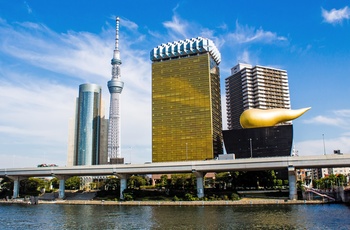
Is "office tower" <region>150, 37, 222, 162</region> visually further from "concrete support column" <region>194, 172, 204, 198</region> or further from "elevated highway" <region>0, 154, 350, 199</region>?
"concrete support column" <region>194, 172, 204, 198</region>

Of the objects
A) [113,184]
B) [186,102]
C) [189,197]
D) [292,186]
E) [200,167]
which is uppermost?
[186,102]

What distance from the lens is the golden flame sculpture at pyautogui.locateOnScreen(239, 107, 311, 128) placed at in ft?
372

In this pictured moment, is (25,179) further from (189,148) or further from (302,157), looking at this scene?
(302,157)

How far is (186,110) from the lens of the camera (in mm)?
172375

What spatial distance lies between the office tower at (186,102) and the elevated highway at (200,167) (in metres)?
65.3

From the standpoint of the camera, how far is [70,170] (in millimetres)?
109812

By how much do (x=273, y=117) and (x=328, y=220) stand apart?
65.1 meters

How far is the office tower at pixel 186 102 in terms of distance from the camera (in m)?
168

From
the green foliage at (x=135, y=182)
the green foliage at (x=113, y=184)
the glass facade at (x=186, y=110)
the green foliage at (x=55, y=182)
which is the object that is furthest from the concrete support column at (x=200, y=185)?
the green foliage at (x=55, y=182)

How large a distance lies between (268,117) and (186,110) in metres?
62.6

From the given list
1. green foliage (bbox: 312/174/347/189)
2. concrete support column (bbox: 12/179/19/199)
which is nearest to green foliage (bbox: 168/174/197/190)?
green foliage (bbox: 312/174/347/189)

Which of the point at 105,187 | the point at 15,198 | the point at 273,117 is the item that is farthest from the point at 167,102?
the point at 15,198

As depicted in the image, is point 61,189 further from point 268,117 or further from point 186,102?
point 186,102

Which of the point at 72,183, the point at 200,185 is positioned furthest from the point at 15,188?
the point at 200,185
